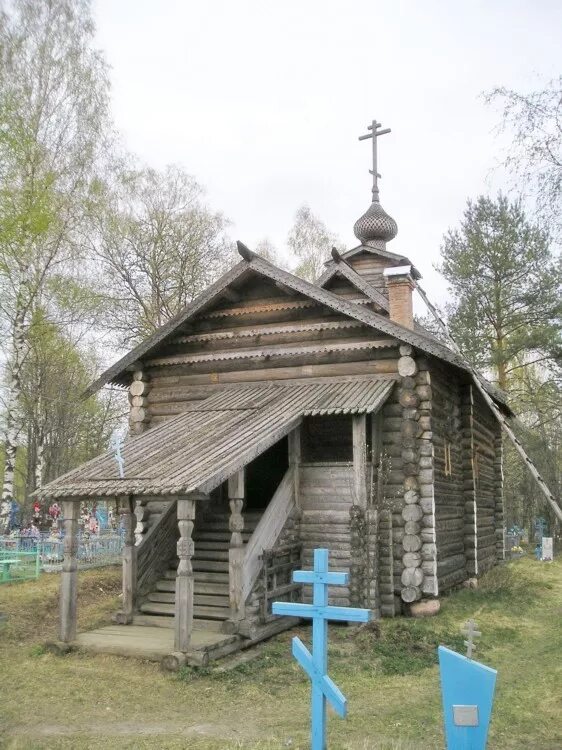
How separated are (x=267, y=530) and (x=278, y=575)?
2.65ft

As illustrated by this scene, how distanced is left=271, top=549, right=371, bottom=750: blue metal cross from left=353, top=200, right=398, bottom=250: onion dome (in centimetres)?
1493

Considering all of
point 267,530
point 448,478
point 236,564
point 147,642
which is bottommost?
point 147,642

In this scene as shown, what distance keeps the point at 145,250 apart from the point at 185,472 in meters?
16.9

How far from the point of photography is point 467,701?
5.35 meters

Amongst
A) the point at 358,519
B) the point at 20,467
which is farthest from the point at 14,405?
the point at 20,467

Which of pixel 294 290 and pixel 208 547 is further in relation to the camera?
pixel 294 290

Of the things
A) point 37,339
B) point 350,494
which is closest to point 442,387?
point 350,494

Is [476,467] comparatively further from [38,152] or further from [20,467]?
[20,467]

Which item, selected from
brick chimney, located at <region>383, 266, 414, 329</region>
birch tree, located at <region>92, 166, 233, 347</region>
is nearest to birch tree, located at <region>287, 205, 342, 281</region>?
birch tree, located at <region>92, 166, 233, 347</region>

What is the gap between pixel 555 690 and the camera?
8148 mm

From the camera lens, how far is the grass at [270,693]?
670cm

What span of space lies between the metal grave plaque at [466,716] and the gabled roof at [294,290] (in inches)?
279

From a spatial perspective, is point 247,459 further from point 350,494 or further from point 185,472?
point 350,494

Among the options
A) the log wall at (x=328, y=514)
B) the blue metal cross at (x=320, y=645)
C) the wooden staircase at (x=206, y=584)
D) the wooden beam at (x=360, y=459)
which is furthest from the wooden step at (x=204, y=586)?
the blue metal cross at (x=320, y=645)
